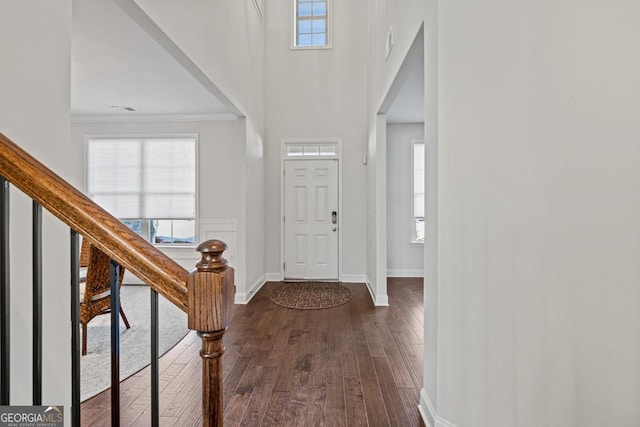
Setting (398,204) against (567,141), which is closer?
(567,141)

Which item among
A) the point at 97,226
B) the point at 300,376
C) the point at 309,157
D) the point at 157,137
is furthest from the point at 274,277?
the point at 97,226

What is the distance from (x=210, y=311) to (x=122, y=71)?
370 centimetres

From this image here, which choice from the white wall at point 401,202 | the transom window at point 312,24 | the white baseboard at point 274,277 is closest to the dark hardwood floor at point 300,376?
the white baseboard at point 274,277

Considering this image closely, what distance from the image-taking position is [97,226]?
0.77m

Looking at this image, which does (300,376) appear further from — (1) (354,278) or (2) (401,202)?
(2) (401,202)

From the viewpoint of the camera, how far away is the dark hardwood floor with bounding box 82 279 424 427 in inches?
79.7

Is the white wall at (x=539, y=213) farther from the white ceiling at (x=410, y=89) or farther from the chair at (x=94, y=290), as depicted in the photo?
the chair at (x=94, y=290)

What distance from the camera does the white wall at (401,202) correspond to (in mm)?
Result: 5809

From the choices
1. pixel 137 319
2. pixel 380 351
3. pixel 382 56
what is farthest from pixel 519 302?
pixel 137 319

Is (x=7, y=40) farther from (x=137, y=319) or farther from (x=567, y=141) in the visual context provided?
(x=137, y=319)

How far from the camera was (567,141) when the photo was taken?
1274mm

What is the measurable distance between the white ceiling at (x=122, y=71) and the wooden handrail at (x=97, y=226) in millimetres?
1678

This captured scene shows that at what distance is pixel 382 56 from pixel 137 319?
4.01 m

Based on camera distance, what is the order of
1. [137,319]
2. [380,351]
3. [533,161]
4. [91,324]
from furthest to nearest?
[137,319], [91,324], [380,351], [533,161]
